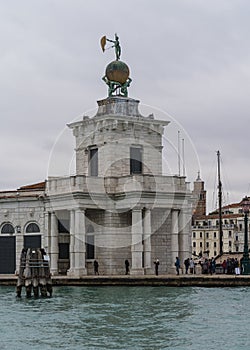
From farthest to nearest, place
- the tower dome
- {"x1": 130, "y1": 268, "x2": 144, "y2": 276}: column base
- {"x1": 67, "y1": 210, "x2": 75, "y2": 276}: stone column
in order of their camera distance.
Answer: the tower dome, {"x1": 67, "y1": 210, "x2": 75, "y2": 276}: stone column, {"x1": 130, "y1": 268, "x2": 144, "y2": 276}: column base

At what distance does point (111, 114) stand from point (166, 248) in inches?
375

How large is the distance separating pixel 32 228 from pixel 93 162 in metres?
5.94

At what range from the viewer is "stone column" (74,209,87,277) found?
2188 inches

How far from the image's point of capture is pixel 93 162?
196ft

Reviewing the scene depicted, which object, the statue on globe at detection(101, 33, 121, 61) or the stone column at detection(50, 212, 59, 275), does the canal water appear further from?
the statue on globe at detection(101, 33, 121, 61)

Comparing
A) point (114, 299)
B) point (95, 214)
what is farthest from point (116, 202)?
point (114, 299)

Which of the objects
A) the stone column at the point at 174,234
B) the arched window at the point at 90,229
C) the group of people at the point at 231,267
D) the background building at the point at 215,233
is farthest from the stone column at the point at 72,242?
the background building at the point at 215,233

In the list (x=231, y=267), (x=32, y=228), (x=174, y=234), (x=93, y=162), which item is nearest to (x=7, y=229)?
(x=32, y=228)

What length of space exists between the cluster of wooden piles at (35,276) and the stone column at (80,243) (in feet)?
37.9

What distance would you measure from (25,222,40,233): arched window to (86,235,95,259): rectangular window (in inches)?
144

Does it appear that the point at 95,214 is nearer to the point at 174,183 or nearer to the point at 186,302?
the point at 174,183

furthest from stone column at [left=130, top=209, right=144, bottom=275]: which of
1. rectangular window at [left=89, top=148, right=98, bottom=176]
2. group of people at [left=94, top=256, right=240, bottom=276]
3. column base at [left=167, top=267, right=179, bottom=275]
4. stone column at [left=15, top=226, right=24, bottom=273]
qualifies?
stone column at [left=15, top=226, right=24, bottom=273]

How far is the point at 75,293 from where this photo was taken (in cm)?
4491

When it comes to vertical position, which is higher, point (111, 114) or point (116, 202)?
point (111, 114)
